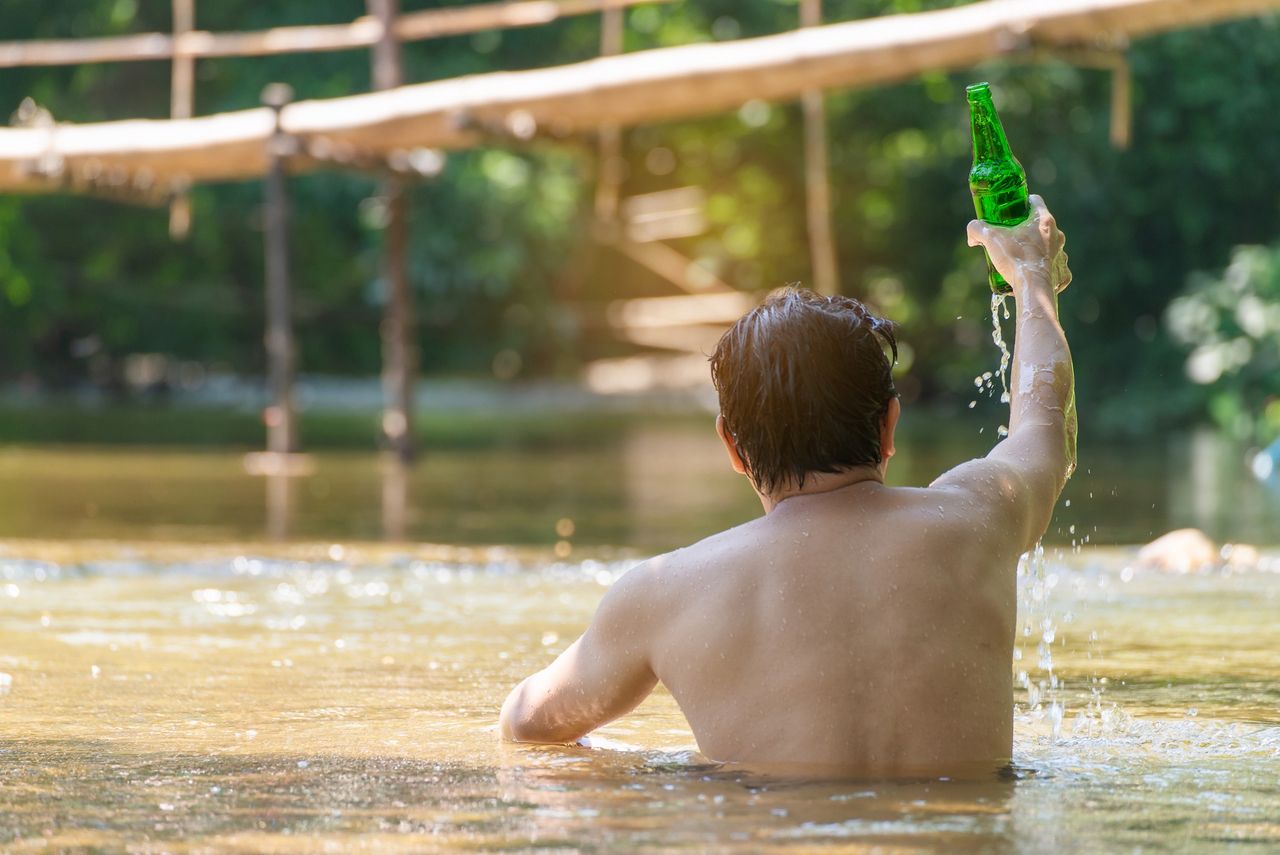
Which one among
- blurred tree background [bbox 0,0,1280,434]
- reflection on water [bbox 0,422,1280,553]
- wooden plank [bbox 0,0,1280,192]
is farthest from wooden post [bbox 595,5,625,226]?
blurred tree background [bbox 0,0,1280,434]

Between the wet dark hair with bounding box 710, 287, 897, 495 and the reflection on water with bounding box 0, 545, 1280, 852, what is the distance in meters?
0.55

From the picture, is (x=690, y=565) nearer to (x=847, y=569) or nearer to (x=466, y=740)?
(x=847, y=569)

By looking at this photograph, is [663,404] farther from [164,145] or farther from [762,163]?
[164,145]

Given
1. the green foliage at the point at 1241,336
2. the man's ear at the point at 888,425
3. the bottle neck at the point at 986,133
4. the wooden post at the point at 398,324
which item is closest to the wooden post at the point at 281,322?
the wooden post at the point at 398,324

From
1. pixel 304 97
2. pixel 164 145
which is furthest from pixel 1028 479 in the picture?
pixel 304 97

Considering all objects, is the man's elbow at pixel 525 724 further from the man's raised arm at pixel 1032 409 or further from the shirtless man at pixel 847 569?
the man's raised arm at pixel 1032 409

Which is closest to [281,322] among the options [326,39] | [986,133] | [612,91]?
[326,39]

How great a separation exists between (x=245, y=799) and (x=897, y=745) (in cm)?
112

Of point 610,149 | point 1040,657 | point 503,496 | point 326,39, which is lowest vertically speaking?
point 1040,657

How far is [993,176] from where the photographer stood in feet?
11.2

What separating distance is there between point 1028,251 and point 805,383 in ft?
1.69

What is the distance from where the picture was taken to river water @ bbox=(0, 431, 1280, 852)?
3.15 meters

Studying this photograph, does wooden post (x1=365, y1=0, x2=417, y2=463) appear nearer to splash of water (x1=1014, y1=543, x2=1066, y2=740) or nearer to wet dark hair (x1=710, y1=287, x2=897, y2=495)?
splash of water (x1=1014, y1=543, x2=1066, y2=740)

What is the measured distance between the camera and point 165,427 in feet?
66.3
